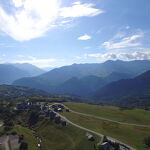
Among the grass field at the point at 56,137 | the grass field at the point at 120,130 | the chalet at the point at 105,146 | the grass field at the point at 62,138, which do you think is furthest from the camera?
the grass field at the point at 56,137

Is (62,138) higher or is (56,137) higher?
(62,138)

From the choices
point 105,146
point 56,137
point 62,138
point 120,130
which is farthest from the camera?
point 56,137

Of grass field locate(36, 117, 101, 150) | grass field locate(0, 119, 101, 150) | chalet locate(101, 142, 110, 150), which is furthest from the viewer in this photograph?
grass field locate(0, 119, 101, 150)

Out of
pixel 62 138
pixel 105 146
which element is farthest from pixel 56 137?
pixel 105 146

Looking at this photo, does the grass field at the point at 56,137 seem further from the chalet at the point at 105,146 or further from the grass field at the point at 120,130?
the grass field at the point at 120,130

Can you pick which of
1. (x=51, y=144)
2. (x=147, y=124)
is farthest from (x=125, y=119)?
(x=51, y=144)

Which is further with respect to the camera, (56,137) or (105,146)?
(56,137)

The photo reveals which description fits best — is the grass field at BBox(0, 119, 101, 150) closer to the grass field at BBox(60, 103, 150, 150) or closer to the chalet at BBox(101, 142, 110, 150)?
the chalet at BBox(101, 142, 110, 150)

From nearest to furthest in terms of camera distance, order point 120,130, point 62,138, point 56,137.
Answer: point 62,138, point 120,130, point 56,137

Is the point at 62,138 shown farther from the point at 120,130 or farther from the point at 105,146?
the point at 105,146

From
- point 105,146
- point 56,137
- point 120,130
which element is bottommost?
point 56,137

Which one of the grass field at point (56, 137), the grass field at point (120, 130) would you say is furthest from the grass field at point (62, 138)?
the grass field at point (120, 130)

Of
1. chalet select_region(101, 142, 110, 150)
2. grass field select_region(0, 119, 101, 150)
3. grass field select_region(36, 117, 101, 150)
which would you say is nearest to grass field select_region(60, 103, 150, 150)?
grass field select_region(0, 119, 101, 150)
